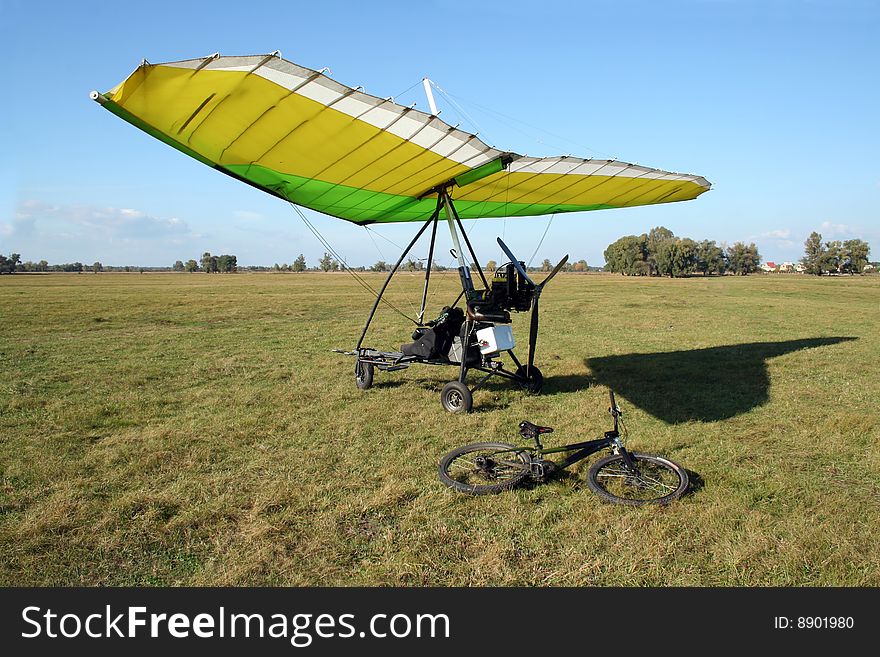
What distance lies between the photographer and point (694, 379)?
9547 mm

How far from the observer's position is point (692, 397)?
817 cm

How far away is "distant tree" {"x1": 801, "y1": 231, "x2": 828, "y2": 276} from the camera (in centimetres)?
11244

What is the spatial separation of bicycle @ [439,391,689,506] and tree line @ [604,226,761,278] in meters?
107

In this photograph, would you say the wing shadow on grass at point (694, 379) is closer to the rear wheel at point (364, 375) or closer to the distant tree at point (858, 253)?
the rear wheel at point (364, 375)

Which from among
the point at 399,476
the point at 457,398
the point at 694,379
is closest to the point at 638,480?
the point at 399,476

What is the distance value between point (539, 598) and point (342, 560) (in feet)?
4.49

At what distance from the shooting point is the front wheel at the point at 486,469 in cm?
464

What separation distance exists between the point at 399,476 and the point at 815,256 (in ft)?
468

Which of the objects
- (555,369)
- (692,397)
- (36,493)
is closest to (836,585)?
(692,397)

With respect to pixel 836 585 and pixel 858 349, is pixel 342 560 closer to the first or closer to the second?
pixel 836 585

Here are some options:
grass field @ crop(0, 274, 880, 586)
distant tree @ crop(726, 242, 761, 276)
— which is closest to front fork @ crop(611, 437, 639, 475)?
grass field @ crop(0, 274, 880, 586)

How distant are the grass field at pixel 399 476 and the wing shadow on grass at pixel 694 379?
7 centimetres

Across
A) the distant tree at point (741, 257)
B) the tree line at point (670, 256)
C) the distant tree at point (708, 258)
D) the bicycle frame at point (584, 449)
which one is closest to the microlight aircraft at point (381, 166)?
the bicycle frame at point (584, 449)

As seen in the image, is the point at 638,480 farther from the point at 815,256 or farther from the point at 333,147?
the point at 815,256
